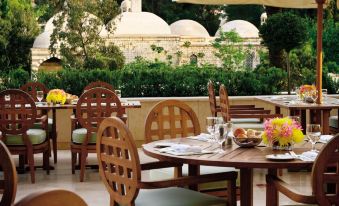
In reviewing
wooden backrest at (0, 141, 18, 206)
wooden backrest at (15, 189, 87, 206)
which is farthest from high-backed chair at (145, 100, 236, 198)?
wooden backrest at (15, 189, 87, 206)

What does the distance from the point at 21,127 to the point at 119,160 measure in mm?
3808

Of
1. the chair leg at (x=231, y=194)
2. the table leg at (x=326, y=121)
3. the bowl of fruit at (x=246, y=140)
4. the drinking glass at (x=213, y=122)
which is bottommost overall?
the chair leg at (x=231, y=194)

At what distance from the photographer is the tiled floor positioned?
23.5 ft

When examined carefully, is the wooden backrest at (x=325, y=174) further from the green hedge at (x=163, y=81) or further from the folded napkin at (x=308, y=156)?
the green hedge at (x=163, y=81)

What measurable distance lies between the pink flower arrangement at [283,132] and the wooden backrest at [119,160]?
93 centimetres

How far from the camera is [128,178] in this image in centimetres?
440

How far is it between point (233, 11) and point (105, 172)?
1832 inches

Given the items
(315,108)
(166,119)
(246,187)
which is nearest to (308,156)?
(246,187)

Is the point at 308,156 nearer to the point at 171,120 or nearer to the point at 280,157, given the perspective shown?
the point at 280,157

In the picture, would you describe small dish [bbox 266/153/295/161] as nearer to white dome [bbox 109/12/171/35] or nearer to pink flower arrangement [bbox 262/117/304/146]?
pink flower arrangement [bbox 262/117/304/146]

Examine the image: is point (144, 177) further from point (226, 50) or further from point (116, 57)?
point (226, 50)

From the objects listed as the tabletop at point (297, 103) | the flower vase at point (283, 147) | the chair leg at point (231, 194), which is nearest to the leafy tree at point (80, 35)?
the tabletop at point (297, 103)

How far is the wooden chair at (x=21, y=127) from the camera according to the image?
26.1ft

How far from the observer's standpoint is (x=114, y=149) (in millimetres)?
4496
